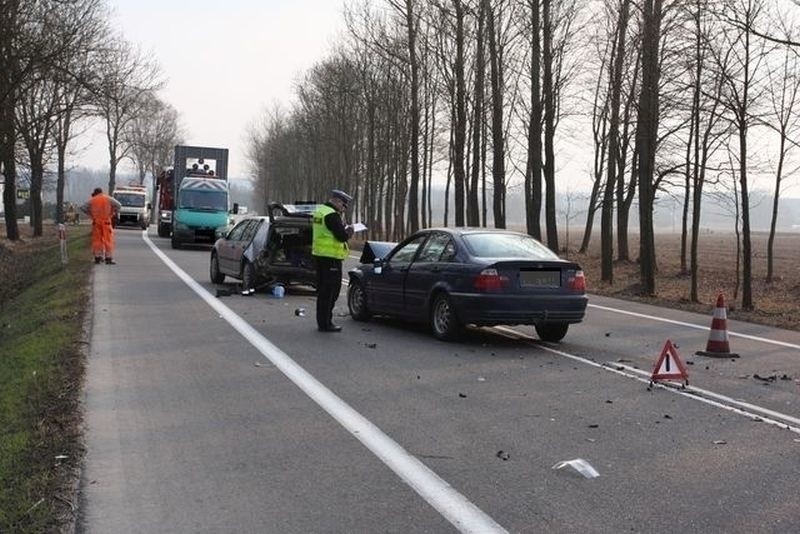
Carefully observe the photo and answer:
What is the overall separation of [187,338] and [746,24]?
11.7 meters

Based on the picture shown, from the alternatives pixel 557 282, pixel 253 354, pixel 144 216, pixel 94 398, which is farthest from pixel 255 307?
pixel 144 216

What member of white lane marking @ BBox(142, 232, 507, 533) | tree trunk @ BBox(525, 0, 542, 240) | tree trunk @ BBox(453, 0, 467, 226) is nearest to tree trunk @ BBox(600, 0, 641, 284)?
tree trunk @ BBox(525, 0, 542, 240)

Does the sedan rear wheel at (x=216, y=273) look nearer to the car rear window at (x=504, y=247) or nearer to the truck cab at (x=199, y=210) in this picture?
the car rear window at (x=504, y=247)

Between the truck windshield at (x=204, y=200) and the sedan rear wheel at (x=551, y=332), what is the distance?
2284 centimetres

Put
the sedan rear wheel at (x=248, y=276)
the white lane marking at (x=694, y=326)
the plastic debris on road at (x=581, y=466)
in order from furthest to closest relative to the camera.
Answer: the sedan rear wheel at (x=248, y=276) < the white lane marking at (x=694, y=326) < the plastic debris on road at (x=581, y=466)

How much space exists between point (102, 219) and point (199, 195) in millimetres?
11956

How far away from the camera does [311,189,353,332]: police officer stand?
1141 cm

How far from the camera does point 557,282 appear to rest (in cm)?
1055

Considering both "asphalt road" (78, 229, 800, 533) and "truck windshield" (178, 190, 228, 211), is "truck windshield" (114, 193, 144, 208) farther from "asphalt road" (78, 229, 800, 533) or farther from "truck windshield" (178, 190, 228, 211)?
"asphalt road" (78, 229, 800, 533)

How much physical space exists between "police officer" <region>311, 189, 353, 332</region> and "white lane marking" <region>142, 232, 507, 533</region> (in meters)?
1.40

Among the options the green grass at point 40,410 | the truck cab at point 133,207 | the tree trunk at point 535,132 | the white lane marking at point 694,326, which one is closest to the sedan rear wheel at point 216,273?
the green grass at point 40,410

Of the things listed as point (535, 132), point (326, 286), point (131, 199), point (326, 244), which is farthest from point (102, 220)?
point (131, 199)

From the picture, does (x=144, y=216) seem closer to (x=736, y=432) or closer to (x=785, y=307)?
(x=785, y=307)

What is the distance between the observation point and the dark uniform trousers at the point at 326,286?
1139 centimetres
